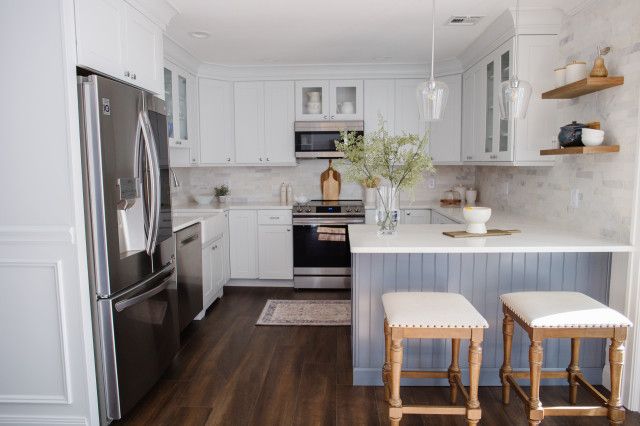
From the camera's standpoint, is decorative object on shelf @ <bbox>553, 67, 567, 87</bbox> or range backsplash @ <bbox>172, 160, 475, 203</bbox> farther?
range backsplash @ <bbox>172, 160, 475, 203</bbox>

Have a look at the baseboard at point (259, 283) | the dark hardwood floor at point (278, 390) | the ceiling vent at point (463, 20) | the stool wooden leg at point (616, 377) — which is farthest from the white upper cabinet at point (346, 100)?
the stool wooden leg at point (616, 377)

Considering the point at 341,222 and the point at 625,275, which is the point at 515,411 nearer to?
the point at 625,275

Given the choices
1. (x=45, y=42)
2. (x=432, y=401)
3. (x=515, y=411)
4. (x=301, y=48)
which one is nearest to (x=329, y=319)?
(x=432, y=401)

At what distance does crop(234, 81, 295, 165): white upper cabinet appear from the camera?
5055 millimetres

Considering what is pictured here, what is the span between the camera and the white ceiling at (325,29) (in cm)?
311

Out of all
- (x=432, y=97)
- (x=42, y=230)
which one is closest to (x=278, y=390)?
(x=42, y=230)

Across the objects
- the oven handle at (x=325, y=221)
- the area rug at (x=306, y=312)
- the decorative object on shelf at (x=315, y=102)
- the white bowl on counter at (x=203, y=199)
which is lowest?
the area rug at (x=306, y=312)

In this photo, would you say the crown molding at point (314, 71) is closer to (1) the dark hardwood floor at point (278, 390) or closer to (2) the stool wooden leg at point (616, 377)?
(1) the dark hardwood floor at point (278, 390)

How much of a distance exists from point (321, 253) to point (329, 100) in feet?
5.57

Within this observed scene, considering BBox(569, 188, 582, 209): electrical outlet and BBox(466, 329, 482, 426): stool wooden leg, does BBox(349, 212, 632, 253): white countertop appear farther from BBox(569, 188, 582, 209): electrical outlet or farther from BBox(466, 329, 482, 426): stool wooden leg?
BBox(466, 329, 482, 426): stool wooden leg

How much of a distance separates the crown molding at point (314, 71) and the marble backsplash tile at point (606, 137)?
1918 millimetres

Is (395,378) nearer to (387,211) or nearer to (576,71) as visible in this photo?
(387,211)

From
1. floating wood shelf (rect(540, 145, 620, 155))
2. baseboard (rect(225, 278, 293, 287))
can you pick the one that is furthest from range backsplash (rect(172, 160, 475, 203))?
floating wood shelf (rect(540, 145, 620, 155))

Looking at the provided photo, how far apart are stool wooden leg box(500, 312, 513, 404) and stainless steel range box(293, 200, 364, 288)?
2.38 metres
